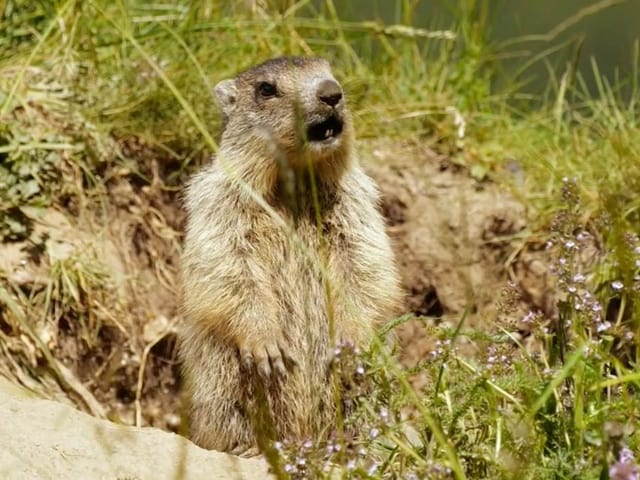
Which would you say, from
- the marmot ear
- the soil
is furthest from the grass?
the marmot ear

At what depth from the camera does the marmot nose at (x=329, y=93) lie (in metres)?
4.91

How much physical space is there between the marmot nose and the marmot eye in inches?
14.9

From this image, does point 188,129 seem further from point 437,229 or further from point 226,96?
point 437,229

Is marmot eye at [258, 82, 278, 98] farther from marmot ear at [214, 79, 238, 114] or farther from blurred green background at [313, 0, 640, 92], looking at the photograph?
blurred green background at [313, 0, 640, 92]

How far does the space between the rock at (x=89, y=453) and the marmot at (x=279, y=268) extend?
67 cm

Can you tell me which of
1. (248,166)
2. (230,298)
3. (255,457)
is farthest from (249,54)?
(255,457)

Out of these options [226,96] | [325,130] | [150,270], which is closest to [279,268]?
[325,130]

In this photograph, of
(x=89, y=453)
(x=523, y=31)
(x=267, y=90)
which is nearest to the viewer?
(x=89, y=453)

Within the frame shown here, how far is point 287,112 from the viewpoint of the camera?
17.0 feet

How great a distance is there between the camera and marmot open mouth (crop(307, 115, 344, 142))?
4.94 metres

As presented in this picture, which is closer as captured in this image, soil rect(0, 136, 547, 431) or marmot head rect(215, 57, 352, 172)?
marmot head rect(215, 57, 352, 172)

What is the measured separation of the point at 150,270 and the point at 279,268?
163 centimetres

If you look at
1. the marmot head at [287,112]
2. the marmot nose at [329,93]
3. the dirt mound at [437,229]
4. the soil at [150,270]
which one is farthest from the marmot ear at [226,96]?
the dirt mound at [437,229]

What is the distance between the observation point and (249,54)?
6871 millimetres
